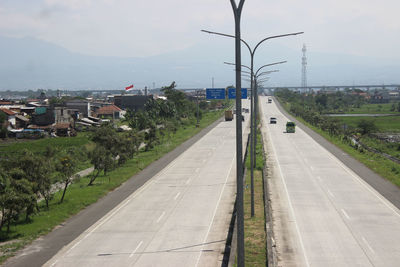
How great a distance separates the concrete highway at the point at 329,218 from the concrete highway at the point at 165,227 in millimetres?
3020

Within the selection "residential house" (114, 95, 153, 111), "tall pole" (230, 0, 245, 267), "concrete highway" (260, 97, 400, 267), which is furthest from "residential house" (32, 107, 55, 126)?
"tall pole" (230, 0, 245, 267)

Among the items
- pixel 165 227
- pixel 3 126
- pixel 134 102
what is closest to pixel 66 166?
pixel 165 227

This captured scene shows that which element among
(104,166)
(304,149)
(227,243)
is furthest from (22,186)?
(304,149)

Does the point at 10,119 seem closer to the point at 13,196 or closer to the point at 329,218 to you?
the point at 13,196

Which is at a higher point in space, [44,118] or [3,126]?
[44,118]

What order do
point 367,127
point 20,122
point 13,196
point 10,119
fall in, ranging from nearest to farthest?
1. point 13,196
2. point 10,119
3. point 20,122
4. point 367,127

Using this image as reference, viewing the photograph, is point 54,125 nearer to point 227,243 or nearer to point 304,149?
point 304,149

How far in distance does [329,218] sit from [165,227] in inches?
336

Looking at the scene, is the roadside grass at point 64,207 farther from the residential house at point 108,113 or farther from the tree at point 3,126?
the residential house at point 108,113

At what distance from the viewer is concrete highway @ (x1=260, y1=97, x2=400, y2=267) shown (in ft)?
64.1

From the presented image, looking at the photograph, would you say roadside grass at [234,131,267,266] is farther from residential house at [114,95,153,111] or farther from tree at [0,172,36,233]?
residential house at [114,95,153,111]

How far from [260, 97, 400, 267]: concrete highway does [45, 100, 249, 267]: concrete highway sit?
302 centimetres

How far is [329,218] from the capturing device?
1012 inches

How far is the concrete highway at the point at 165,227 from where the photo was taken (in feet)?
64.8
